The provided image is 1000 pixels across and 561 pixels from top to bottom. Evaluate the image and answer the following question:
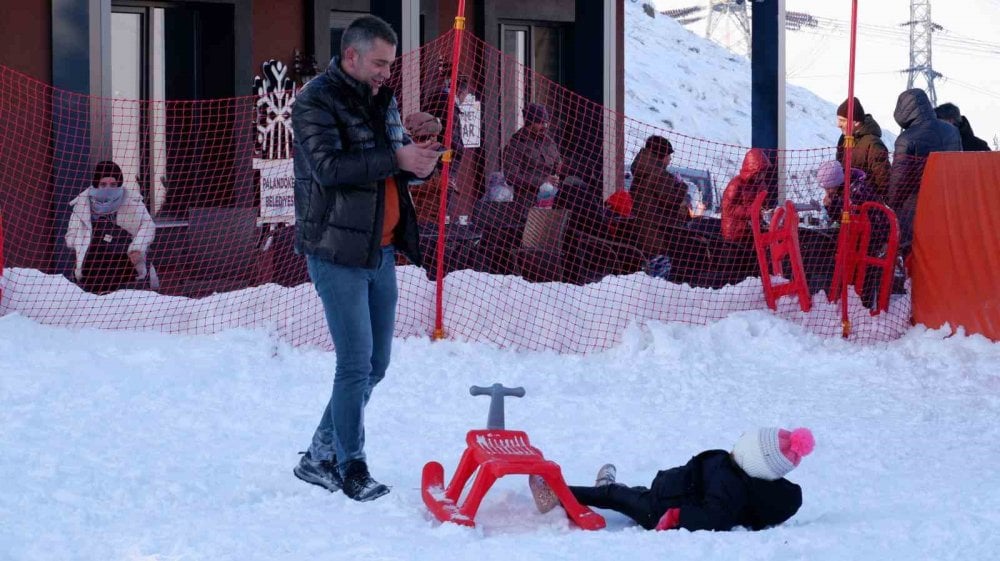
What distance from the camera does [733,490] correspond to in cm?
450

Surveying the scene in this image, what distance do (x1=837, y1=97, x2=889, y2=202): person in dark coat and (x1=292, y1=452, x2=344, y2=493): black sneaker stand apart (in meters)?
6.17

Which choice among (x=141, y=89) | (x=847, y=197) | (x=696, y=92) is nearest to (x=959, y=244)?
(x=847, y=197)

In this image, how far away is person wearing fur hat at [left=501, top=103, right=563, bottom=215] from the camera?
1030 centimetres

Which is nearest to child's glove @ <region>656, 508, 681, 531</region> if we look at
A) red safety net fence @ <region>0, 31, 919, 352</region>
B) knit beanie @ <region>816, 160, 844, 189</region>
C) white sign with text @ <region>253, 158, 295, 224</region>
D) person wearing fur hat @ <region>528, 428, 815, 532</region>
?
person wearing fur hat @ <region>528, 428, 815, 532</region>

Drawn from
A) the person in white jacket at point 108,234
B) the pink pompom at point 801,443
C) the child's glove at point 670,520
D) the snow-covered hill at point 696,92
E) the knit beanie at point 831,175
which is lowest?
the child's glove at point 670,520

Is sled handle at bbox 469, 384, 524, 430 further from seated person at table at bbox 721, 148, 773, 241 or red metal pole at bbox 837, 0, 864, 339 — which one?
seated person at table at bbox 721, 148, 773, 241

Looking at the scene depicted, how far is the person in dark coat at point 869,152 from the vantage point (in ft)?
34.1

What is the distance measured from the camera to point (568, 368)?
8.12 m

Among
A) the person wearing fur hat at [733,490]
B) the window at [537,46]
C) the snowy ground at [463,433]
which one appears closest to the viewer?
the snowy ground at [463,433]

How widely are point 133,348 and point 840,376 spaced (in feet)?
13.9

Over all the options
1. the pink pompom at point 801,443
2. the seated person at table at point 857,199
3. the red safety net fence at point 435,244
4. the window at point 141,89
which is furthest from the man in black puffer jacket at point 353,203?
the window at point 141,89

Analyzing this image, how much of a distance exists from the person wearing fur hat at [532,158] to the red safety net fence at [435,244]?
0.5 inches

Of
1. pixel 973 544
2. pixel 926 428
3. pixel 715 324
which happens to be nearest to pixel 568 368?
pixel 715 324

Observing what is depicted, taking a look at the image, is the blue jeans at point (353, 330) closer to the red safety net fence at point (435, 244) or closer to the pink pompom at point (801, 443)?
the pink pompom at point (801, 443)
